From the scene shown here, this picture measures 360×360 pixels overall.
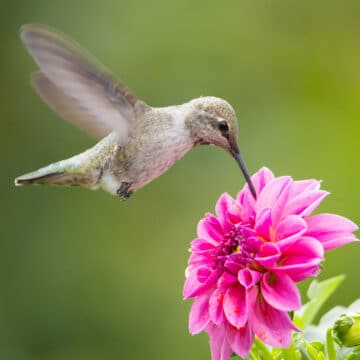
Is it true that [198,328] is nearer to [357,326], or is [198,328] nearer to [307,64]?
[357,326]

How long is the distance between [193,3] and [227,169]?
120 centimetres

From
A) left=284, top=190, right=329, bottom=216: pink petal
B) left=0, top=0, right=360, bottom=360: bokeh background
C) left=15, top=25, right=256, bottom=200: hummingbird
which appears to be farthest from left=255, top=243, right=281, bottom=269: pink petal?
left=0, top=0, right=360, bottom=360: bokeh background

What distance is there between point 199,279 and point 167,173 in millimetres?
2917

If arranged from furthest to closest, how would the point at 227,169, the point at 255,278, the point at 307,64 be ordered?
the point at 307,64
the point at 227,169
the point at 255,278

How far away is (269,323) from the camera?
5.61 ft

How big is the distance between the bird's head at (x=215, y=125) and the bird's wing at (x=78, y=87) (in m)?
0.17

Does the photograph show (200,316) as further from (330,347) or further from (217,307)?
(330,347)

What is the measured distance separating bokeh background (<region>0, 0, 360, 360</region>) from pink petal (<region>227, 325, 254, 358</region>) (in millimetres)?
2599

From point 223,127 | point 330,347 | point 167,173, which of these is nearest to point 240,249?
point 330,347

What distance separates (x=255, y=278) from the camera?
1752mm

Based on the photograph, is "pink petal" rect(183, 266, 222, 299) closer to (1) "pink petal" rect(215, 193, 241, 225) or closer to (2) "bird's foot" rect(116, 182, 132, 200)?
(1) "pink petal" rect(215, 193, 241, 225)

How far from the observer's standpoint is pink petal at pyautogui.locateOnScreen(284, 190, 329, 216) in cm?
180

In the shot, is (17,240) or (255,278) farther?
(17,240)

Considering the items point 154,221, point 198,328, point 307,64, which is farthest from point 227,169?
point 198,328
